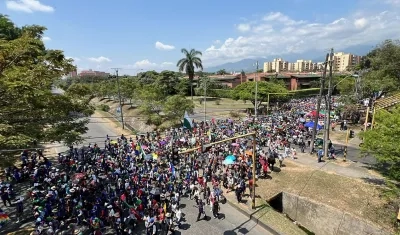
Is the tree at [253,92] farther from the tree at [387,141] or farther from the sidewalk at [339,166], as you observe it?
the tree at [387,141]

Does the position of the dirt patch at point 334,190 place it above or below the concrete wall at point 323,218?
above

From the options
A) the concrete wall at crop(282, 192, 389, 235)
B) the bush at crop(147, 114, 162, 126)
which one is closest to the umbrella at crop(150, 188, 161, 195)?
the concrete wall at crop(282, 192, 389, 235)

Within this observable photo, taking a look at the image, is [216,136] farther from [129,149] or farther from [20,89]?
[20,89]

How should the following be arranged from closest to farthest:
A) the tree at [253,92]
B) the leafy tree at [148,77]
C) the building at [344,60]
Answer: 1. the tree at [253,92]
2. the leafy tree at [148,77]
3. the building at [344,60]

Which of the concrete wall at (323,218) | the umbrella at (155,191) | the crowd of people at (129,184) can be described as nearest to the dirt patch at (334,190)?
the concrete wall at (323,218)

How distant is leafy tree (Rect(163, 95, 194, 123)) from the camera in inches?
1598

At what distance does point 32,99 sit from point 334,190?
2125cm

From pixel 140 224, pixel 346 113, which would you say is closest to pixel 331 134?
pixel 346 113

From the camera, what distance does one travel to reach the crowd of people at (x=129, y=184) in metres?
15.3

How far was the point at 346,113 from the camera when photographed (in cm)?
4219

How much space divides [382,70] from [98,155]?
4354cm

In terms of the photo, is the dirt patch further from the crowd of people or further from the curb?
the curb

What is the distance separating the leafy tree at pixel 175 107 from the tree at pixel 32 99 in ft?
73.7

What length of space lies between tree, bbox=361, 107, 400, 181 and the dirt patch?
235cm
